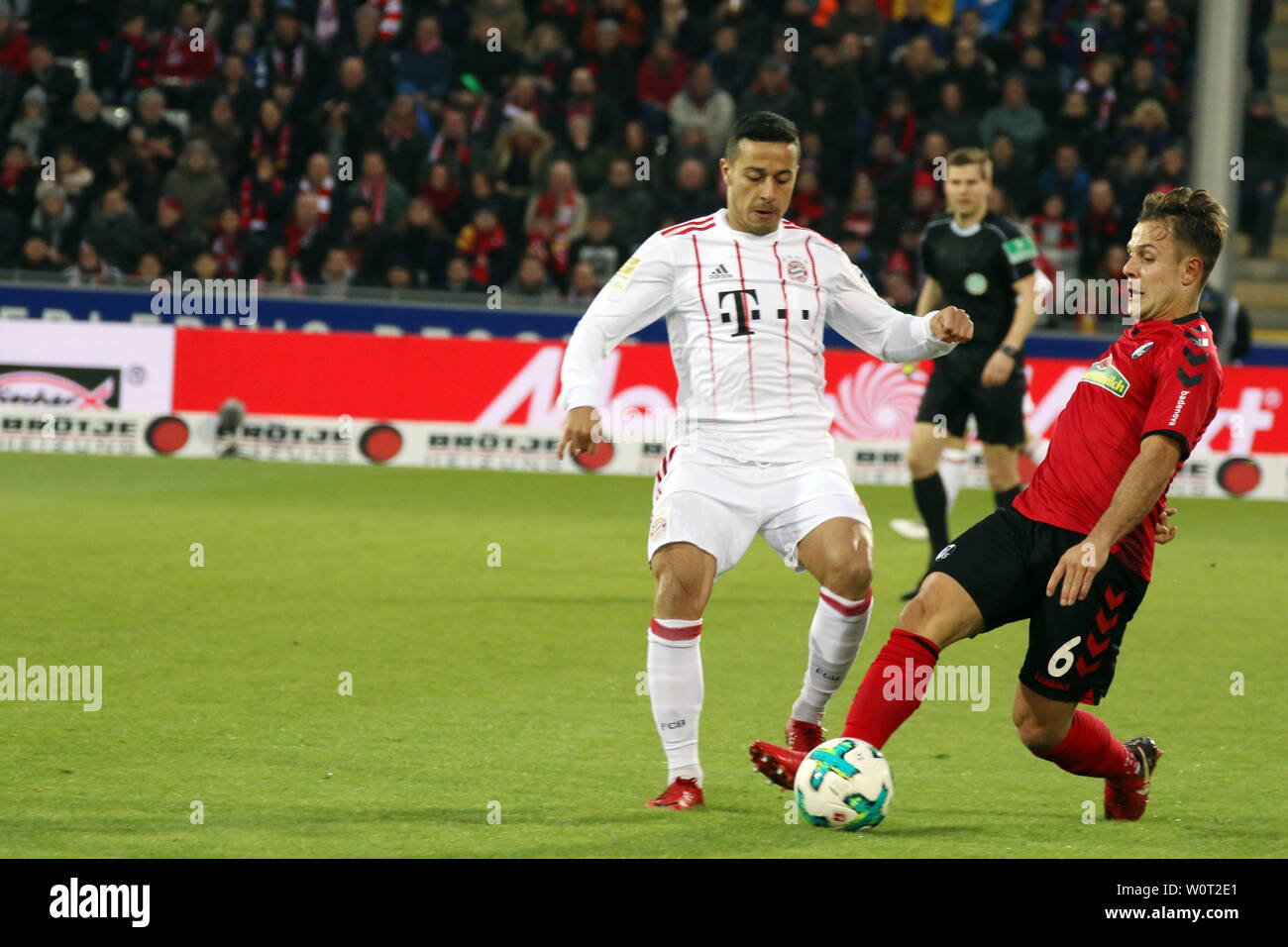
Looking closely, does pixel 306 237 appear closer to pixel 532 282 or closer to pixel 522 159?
pixel 522 159

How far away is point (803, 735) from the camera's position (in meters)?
6.39

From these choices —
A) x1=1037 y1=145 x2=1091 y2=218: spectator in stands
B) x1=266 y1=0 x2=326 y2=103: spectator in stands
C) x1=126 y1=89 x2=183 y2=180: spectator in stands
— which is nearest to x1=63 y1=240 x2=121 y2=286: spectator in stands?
x1=126 y1=89 x2=183 y2=180: spectator in stands

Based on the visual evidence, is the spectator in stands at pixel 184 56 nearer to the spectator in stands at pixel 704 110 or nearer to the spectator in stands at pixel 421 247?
the spectator in stands at pixel 421 247

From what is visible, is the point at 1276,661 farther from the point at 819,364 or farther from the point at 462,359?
the point at 462,359

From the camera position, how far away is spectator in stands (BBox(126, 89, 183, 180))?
20000 mm

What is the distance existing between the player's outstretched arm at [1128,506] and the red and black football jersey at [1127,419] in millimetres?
44

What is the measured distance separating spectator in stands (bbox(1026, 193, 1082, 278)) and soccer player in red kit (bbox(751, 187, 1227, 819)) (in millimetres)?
13716

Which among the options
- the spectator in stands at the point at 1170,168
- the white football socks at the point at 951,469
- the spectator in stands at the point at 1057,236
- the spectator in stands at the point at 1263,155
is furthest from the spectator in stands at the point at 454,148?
the white football socks at the point at 951,469

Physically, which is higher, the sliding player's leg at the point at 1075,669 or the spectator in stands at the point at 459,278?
the spectator in stands at the point at 459,278

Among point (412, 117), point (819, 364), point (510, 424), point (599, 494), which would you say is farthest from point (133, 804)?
point (412, 117)

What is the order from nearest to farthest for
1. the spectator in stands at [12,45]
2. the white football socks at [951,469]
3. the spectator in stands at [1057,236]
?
the white football socks at [951,469] < the spectator in stands at [1057,236] < the spectator in stands at [12,45]

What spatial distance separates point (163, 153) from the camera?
789 inches

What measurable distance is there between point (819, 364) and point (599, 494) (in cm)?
844

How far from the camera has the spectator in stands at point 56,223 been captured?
63.8 ft
